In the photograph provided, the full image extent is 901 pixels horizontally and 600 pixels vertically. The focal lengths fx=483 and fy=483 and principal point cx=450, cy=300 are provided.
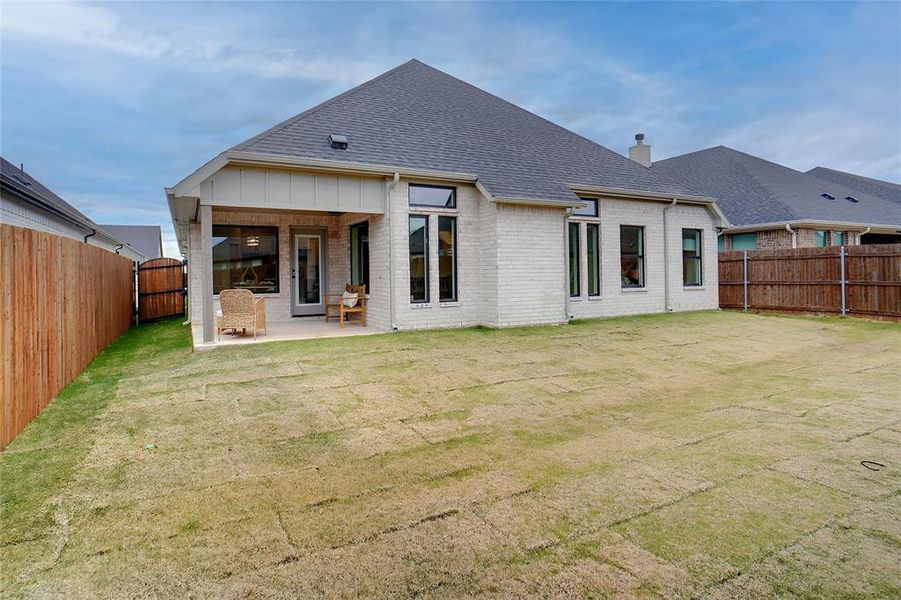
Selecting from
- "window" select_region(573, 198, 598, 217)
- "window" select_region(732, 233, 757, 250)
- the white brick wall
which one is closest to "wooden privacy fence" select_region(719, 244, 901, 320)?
the white brick wall

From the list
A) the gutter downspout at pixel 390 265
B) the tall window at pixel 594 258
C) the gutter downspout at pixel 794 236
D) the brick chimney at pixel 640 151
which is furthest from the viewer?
the brick chimney at pixel 640 151

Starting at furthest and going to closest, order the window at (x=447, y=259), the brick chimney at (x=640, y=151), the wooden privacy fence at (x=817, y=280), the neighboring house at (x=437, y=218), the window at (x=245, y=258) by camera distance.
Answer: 1. the brick chimney at (x=640, y=151)
2. the wooden privacy fence at (x=817, y=280)
3. the window at (x=245, y=258)
4. the window at (x=447, y=259)
5. the neighboring house at (x=437, y=218)

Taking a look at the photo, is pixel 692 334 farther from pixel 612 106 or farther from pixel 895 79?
pixel 612 106

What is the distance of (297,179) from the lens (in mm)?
9672

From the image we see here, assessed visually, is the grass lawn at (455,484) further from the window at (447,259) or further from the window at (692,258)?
the window at (692,258)

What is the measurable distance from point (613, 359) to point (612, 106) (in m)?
21.0

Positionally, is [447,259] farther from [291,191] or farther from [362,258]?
[291,191]

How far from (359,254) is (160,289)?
7.27 meters

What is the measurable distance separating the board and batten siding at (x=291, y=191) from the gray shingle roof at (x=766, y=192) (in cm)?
1343

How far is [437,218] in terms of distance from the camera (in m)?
11.0

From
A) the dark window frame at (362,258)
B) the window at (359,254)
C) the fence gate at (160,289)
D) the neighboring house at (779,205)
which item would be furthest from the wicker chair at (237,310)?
the neighboring house at (779,205)

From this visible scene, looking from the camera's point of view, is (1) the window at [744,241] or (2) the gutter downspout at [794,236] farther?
(1) the window at [744,241]

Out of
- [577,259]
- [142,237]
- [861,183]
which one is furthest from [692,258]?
[142,237]

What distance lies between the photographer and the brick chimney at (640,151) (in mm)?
19312
